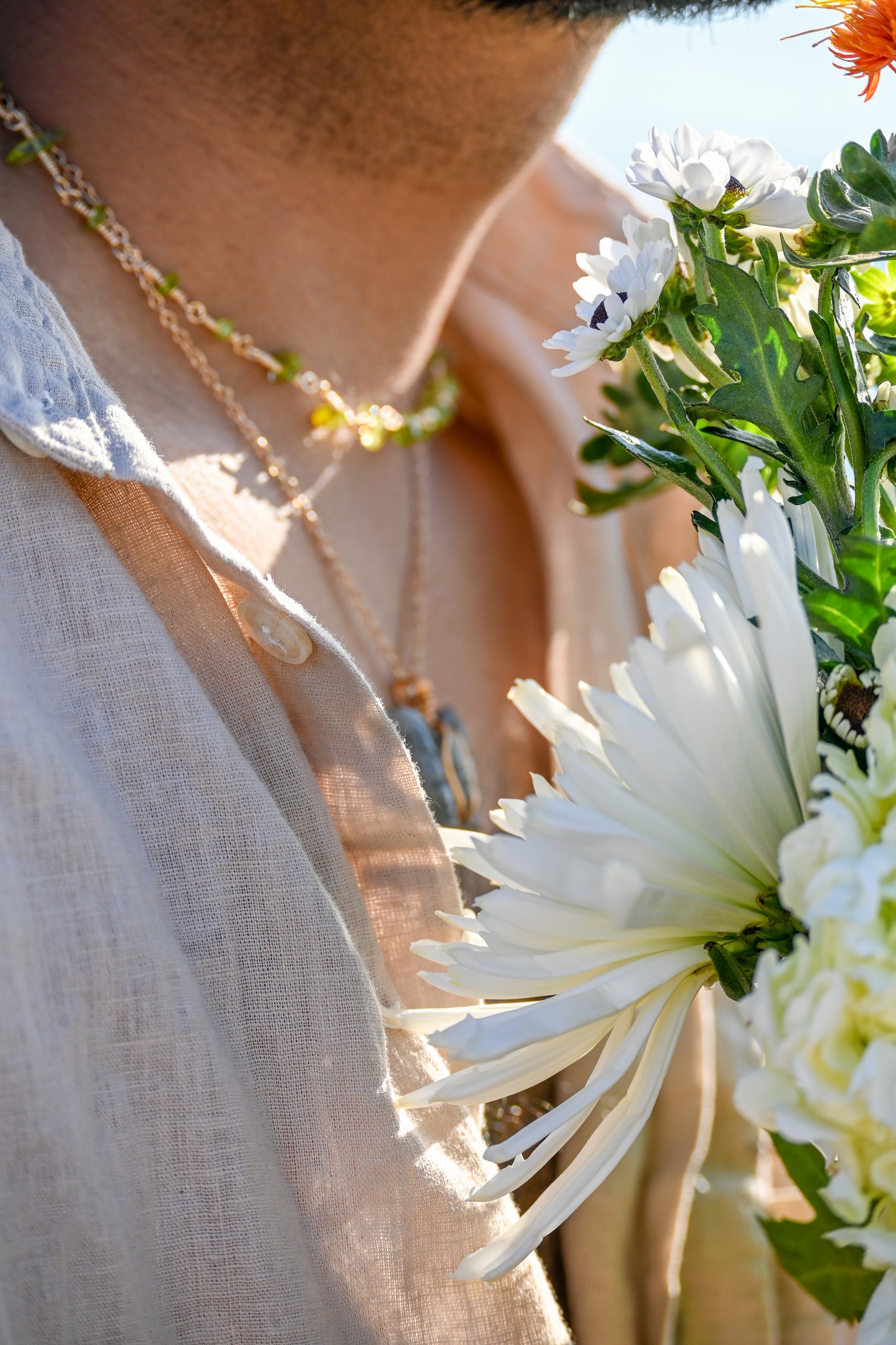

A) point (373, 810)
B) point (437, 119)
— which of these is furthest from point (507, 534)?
point (373, 810)

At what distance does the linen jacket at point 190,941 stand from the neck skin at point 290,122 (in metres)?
0.41

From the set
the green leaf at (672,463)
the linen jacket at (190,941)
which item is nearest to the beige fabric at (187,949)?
the linen jacket at (190,941)

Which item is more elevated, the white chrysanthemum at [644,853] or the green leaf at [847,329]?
the green leaf at [847,329]

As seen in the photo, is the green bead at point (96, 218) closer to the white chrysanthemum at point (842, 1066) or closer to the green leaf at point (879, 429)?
the green leaf at point (879, 429)

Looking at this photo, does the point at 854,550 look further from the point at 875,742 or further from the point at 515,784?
the point at 515,784

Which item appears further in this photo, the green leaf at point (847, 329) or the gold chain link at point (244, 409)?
the gold chain link at point (244, 409)

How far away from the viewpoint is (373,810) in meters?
0.67

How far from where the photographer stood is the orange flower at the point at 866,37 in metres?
0.44

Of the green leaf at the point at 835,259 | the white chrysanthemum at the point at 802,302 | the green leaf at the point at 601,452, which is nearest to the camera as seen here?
the green leaf at the point at 835,259

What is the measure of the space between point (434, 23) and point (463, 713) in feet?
2.20

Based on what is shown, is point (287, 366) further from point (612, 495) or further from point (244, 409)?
point (612, 495)

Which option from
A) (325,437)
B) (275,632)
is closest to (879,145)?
(275,632)

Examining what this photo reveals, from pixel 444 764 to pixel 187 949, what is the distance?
43 cm

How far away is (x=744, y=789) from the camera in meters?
0.39
